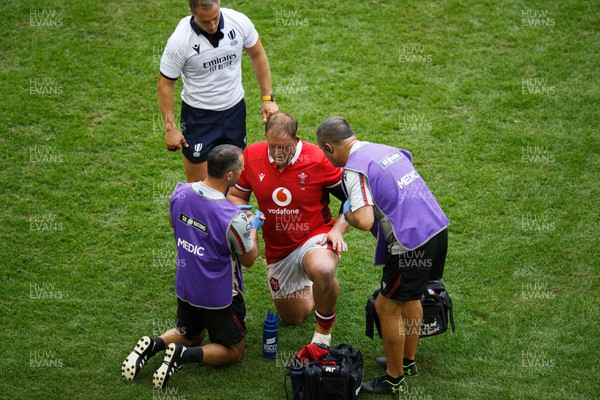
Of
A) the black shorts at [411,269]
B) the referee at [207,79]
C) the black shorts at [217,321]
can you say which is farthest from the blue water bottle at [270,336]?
the referee at [207,79]

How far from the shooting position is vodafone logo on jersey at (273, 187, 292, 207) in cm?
721

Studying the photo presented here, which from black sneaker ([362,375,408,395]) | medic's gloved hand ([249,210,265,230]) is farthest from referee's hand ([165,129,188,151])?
black sneaker ([362,375,408,395])

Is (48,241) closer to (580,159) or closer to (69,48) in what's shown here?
(69,48)

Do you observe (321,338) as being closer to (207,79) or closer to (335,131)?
(335,131)

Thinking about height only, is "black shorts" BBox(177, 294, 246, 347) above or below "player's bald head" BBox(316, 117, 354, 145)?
below

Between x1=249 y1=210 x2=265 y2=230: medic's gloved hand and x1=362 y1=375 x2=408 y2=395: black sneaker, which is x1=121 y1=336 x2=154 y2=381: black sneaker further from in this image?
x1=362 y1=375 x2=408 y2=395: black sneaker

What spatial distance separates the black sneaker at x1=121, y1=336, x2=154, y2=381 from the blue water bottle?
1.01 meters

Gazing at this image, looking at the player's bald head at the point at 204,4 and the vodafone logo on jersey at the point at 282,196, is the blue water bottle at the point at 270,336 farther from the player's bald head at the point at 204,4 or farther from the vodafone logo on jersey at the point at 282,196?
the player's bald head at the point at 204,4

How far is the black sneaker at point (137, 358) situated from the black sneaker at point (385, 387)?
1884mm

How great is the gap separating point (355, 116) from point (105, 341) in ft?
15.3

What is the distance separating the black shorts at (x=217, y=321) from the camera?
6.80 meters

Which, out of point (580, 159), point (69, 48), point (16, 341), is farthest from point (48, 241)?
point (580, 159)

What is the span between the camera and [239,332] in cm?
693

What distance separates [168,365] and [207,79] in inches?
114
